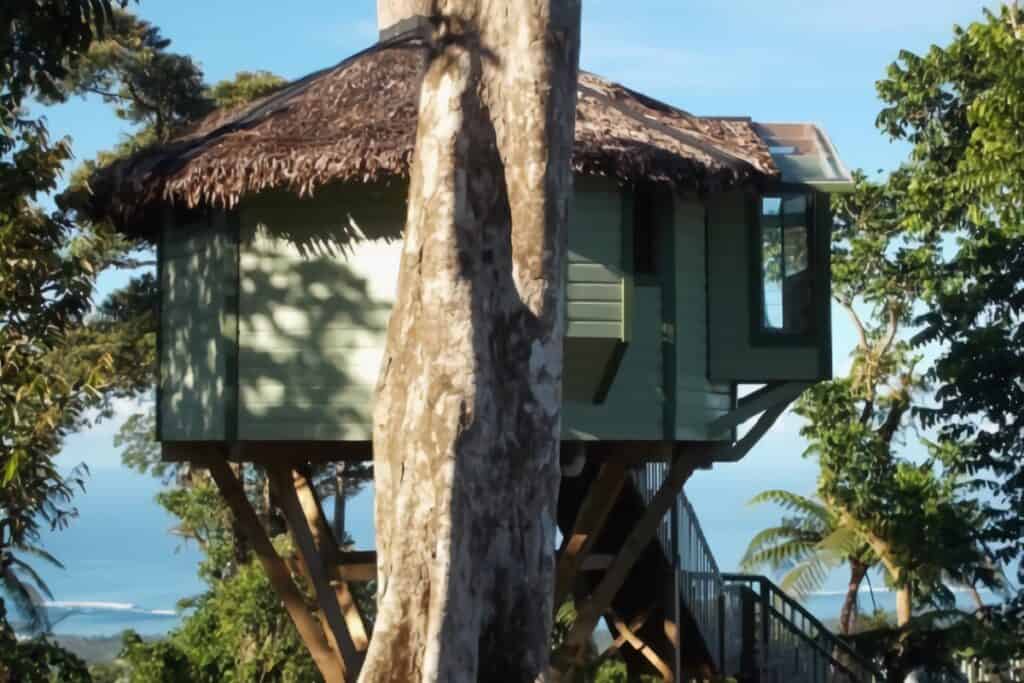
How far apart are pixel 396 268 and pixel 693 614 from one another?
716 centimetres

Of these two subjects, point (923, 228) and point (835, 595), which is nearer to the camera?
point (923, 228)

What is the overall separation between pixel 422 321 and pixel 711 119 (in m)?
9.18

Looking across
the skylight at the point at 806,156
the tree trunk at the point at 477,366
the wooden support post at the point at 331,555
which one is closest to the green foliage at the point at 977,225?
the skylight at the point at 806,156

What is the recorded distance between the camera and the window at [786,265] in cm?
1844

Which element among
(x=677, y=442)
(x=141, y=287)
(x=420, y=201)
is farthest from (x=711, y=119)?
(x=141, y=287)

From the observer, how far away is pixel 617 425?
17.4 m

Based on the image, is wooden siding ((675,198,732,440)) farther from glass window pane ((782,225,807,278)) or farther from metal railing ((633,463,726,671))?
metal railing ((633,463,726,671))

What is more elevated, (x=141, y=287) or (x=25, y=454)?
(x=141, y=287)

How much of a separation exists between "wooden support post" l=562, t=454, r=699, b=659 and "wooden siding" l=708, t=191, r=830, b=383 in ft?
3.88

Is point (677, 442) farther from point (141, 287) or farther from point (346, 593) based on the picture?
point (141, 287)

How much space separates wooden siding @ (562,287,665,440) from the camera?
17.2m

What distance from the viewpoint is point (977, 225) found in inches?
1019

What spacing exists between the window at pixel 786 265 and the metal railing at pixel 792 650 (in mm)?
4906

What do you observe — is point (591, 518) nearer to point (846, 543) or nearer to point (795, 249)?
point (795, 249)
